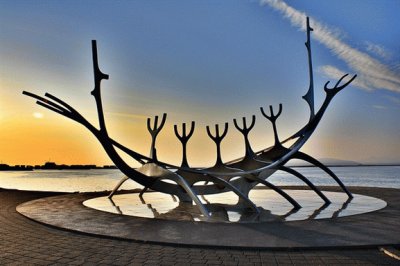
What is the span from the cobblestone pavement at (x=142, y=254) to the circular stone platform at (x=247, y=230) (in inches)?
10.0

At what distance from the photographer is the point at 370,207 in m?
11.5

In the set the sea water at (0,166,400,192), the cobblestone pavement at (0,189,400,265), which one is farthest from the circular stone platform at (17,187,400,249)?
the sea water at (0,166,400,192)

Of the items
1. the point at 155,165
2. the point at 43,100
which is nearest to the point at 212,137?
the point at 155,165

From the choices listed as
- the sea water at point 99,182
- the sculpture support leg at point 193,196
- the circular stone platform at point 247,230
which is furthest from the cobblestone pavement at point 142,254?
the sea water at point 99,182

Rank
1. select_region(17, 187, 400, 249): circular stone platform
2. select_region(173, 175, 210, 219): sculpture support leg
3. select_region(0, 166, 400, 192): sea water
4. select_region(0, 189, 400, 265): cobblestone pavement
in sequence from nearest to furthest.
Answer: select_region(0, 189, 400, 265): cobblestone pavement → select_region(17, 187, 400, 249): circular stone platform → select_region(173, 175, 210, 219): sculpture support leg → select_region(0, 166, 400, 192): sea water

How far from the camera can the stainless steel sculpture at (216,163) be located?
36.3 feet

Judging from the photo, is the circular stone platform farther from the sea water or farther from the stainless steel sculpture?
the sea water

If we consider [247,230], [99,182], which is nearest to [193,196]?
[247,230]

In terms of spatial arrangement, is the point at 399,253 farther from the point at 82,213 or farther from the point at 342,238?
the point at 82,213

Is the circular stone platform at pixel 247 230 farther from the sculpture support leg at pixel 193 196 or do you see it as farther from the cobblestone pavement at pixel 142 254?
the sculpture support leg at pixel 193 196

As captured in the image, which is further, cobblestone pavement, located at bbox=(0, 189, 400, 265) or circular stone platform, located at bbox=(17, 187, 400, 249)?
circular stone platform, located at bbox=(17, 187, 400, 249)

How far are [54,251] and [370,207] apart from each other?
9298 mm

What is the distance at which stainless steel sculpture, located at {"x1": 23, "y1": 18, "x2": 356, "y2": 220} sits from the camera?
36.3 ft

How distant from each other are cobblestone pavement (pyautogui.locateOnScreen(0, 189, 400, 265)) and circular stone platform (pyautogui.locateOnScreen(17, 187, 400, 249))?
0.25 m
